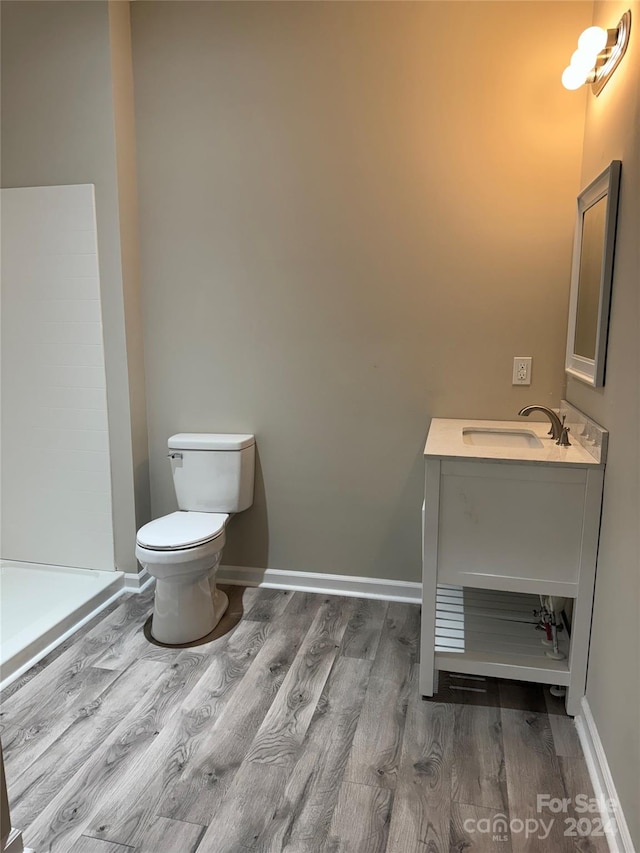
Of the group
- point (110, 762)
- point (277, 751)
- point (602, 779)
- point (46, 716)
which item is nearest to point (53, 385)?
point (46, 716)

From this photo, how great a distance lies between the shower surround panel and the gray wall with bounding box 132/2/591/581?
28 centimetres

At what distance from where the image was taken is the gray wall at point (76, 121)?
2.66 metres

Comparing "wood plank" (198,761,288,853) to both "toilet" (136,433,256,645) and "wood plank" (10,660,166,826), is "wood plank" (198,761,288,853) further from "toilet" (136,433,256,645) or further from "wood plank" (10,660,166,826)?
"toilet" (136,433,256,645)

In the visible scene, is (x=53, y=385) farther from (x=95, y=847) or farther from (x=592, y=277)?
(x=592, y=277)

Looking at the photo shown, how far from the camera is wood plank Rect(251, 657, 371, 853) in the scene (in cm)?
157

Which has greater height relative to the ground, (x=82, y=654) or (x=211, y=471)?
(x=211, y=471)

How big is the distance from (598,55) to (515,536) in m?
1.55

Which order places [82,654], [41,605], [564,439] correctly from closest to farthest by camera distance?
[564,439] < [82,654] < [41,605]

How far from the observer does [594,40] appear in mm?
1920

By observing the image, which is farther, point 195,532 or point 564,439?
point 195,532

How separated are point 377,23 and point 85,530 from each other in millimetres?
2601

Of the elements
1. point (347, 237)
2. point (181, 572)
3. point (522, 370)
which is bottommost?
point (181, 572)

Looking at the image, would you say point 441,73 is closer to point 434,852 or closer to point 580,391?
point 580,391

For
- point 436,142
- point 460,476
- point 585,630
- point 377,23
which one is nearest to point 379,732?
point 585,630
